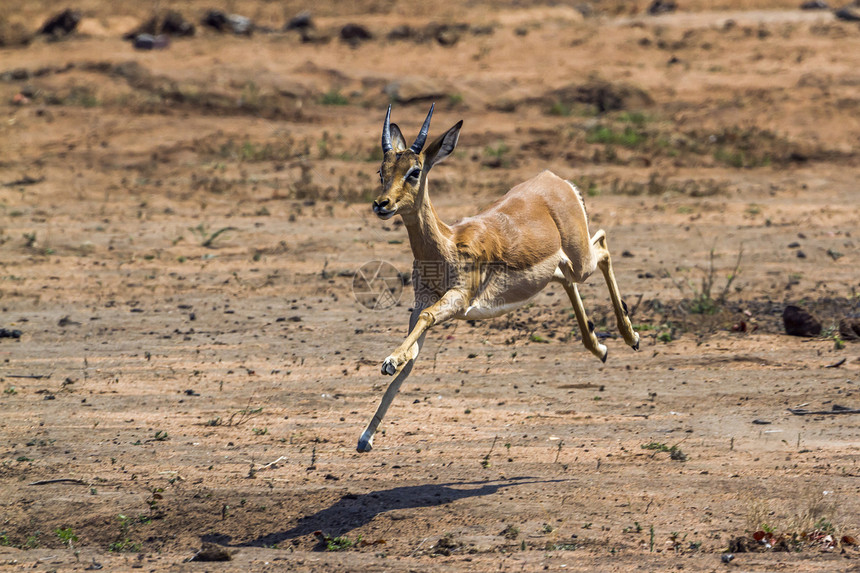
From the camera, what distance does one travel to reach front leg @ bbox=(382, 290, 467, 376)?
561 centimetres

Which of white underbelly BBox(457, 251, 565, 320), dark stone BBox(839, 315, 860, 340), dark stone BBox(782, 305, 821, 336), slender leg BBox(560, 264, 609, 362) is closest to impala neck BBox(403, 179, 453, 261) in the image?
white underbelly BBox(457, 251, 565, 320)

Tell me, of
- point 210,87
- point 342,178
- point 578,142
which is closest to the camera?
point 342,178

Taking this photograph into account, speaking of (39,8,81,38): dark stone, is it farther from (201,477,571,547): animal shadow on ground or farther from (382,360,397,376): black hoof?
(382,360,397,376): black hoof

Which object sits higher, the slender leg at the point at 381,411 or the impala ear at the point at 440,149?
the impala ear at the point at 440,149

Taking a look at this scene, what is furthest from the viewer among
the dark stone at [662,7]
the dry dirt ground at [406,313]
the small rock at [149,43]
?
the dark stone at [662,7]

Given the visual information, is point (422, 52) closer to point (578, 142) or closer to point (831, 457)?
point (578, 142)

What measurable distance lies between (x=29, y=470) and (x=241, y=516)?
5.64 feet

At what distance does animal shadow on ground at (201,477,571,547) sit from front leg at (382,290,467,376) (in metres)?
1.00

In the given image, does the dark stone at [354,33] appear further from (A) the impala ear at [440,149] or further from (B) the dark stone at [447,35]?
(A) the impala ear at [440,149]

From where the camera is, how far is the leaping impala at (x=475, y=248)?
6008 mm

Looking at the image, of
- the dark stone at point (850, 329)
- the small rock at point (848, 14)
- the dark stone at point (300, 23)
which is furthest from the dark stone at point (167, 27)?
the dark stone at point (850, 329)

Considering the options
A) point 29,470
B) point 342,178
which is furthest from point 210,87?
point 29,470

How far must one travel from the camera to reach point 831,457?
23.7ft

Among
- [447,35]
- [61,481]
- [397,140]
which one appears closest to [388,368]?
[397,140]
